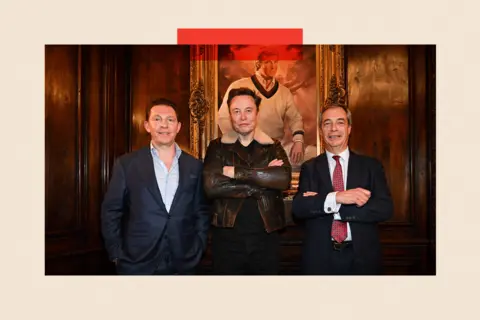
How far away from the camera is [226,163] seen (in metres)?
3.65

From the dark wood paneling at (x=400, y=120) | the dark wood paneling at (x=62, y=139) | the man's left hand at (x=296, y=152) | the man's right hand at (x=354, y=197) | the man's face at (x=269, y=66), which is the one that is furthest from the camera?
the dark wood paneling at (x=400, y=120)

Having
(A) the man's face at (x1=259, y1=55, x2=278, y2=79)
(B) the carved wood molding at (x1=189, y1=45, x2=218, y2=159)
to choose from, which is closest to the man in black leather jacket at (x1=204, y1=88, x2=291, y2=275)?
(A) the man's face at (x1=259, y1=55, x2=278, y2=79)

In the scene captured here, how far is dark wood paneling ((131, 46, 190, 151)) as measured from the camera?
4375mm

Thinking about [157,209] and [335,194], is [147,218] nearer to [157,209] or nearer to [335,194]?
[157,209]

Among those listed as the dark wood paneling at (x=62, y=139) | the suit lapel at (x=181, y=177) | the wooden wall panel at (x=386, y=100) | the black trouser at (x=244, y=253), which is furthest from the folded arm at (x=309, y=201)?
the dark wood paneling at (x=62, y=139)

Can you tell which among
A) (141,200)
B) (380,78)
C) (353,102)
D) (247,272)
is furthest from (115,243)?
(380,78)

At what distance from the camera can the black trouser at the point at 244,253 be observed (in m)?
3.57

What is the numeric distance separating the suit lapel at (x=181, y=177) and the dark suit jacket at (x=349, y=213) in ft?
2.36

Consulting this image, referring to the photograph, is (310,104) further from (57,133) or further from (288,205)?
(57,133)

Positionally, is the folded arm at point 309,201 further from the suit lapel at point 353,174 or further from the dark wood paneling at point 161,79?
the dark wood paneling at point 161,79

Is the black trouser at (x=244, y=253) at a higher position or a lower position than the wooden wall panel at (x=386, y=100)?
lower

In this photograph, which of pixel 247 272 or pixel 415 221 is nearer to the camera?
pixel 247 272

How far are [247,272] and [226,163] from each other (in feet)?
2.34

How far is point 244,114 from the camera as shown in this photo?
11.9ft
